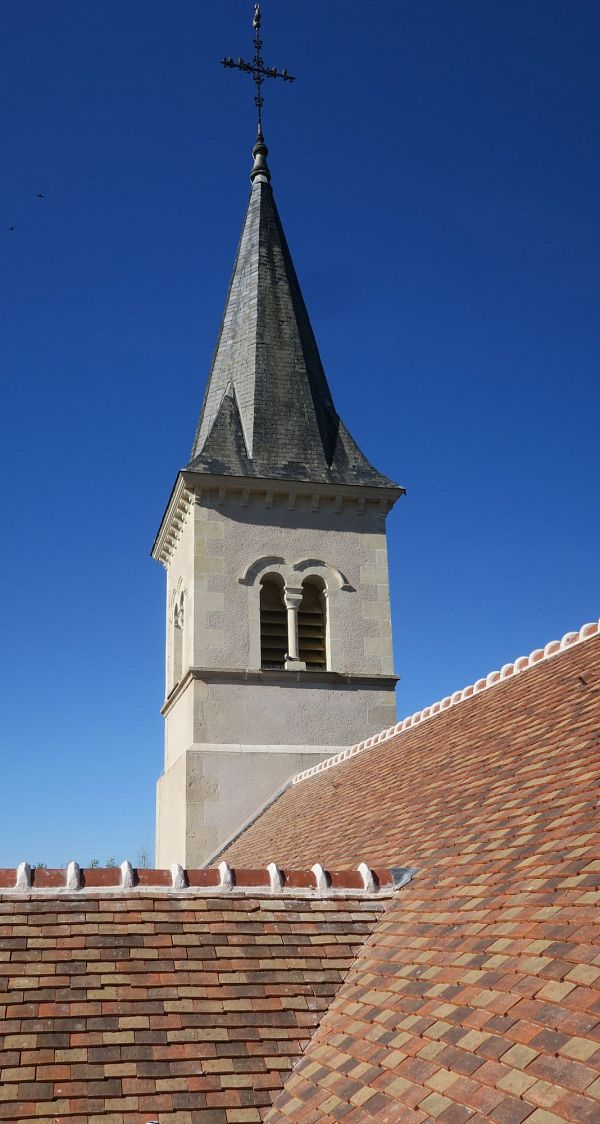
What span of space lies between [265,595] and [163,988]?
1206cm

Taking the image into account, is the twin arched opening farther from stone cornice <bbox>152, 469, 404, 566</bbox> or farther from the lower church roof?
the lower church roof

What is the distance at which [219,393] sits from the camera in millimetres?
20672

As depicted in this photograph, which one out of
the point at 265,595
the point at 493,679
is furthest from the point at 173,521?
the point at 493,679

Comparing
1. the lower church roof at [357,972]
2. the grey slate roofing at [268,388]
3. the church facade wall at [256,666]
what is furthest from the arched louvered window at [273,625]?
the lower church roof at [357,972]

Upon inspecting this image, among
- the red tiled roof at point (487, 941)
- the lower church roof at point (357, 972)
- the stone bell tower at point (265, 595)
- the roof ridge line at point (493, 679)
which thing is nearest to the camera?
the red tiled roof at point (487, 941)

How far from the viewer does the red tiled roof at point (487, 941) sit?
4.70 metres

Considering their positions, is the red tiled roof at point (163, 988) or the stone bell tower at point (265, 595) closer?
the red tiled roof at point (163, 988)

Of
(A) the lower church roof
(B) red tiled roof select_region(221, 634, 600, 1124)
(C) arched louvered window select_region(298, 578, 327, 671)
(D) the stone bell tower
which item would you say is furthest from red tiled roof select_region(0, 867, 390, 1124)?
(C) arched louvered window select_region(298, 578, 327, 671)

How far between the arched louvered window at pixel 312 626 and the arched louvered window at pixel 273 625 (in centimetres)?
34

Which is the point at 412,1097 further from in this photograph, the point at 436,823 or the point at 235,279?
the point at 235,279

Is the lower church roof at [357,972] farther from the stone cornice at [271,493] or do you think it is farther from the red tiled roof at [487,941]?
the stone cornice at [271,493]

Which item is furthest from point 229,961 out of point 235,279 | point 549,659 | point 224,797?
point 235,279

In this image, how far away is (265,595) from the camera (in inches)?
739

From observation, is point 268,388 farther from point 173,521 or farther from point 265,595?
point 265,595
